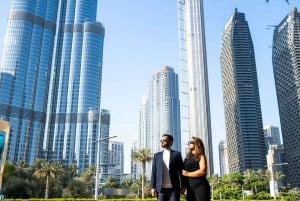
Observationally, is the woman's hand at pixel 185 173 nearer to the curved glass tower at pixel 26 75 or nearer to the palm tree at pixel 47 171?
the palm tree at pixel 47 171

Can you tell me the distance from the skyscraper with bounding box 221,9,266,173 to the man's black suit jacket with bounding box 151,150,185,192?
15910 cm

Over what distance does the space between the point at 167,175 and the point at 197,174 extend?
0.61m

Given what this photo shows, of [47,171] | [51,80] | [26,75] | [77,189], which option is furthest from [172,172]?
[51,80]

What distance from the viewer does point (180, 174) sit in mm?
6398

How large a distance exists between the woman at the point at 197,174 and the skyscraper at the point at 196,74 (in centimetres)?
9092

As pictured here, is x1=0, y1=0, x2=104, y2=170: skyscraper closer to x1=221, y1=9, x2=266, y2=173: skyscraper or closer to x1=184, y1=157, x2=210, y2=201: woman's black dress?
x1=221, y1=9, x2=266, y2=173: skyscraper

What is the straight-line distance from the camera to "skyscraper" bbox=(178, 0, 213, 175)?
319ft

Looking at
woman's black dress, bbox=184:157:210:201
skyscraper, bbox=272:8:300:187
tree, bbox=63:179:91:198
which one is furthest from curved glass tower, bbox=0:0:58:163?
woman's black dress, bbox=184:157:210:201

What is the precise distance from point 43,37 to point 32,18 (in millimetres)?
9592

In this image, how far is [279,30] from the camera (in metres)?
167

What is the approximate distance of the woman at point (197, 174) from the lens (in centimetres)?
594

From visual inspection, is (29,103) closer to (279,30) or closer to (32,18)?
(32,18)

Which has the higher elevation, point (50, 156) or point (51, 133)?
point (51, 133)

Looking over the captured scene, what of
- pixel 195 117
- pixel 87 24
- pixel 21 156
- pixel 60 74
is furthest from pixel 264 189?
pixel 87 24
